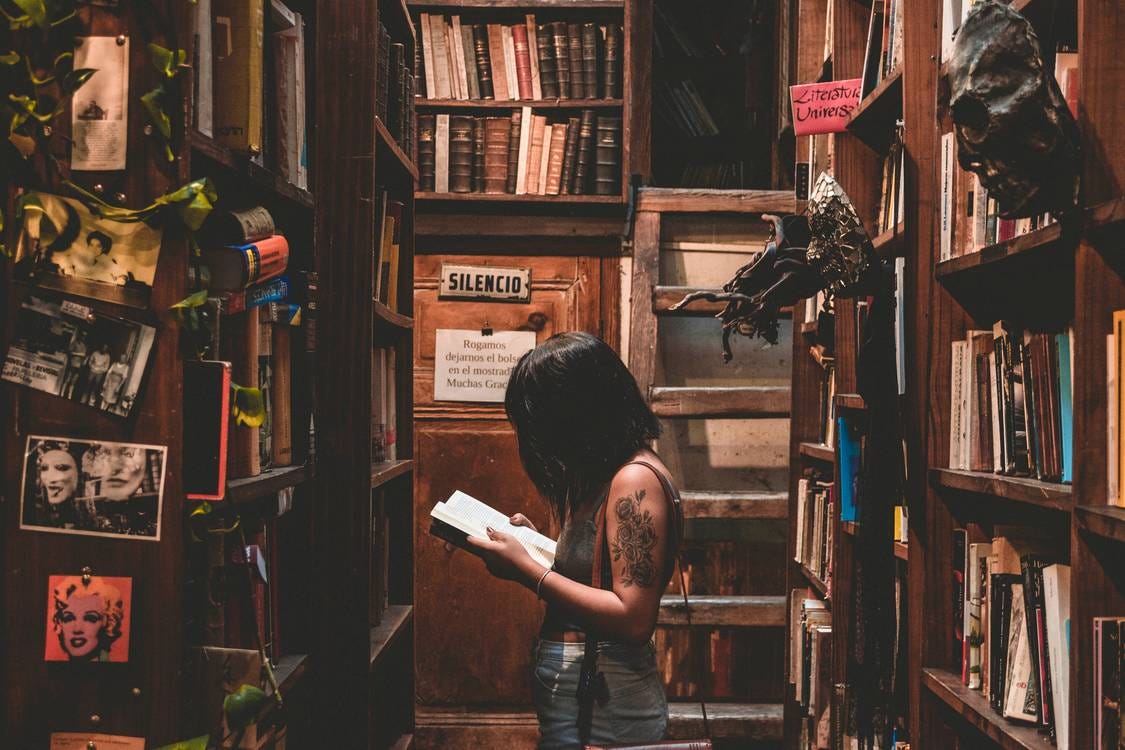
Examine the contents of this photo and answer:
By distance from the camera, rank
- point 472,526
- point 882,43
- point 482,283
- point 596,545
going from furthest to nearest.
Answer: point 482,283
point 882,43
point 472,526
point 596,545

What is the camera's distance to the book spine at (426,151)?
338 centimetres

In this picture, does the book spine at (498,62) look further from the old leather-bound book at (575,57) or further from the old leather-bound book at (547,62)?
the old leather-bound book at (575,57)

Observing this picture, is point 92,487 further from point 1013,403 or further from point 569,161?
point 569,161

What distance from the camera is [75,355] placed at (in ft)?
3.40

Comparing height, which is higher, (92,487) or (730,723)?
(92,487)

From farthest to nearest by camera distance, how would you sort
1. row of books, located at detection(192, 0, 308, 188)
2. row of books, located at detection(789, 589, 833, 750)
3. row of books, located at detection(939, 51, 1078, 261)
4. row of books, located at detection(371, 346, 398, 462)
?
row of books, located at detection(789, 589, 833, 750) < row of books, located at detection(371, 346, 398, 462) < row of books, located at detection(939, 51, 1078, 261) < row of books, located at detection(192, 0, 308, 188)

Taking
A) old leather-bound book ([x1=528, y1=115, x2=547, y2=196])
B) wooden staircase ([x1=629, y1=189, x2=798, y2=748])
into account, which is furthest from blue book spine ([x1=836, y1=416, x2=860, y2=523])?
old leather-bound book ([x1=528, y1=115, x2=547, y2=196])

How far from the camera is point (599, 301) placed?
3586mm

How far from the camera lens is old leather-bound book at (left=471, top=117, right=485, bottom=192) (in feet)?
11.0

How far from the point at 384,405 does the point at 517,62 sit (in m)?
1.61

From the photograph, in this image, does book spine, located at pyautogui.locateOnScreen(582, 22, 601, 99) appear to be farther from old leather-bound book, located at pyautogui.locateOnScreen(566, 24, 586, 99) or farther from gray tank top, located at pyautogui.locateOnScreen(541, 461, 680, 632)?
gray tank top, located at pyautogui.locateOnScreen(541, 461, 680, 632)

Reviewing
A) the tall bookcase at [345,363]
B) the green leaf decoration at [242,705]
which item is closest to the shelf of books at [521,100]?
the tall bookcase at [345,363]

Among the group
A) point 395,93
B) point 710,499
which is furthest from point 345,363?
point 710,499

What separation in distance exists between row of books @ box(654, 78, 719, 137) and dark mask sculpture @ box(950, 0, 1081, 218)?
288cm
